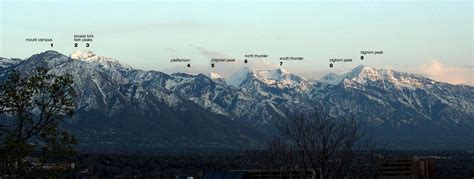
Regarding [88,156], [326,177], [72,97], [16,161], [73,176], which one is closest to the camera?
[16,161]

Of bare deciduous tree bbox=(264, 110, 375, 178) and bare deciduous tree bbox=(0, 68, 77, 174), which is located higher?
bare deciduous tree bbox=(0, 68, 77, 174)

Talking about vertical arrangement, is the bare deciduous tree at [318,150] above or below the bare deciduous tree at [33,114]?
below

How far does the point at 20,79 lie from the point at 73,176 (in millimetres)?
87248

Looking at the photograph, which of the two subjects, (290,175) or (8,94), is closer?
(8,94)

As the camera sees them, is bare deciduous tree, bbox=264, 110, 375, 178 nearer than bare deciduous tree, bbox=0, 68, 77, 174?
No

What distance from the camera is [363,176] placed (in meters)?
61.5

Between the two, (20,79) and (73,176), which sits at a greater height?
(20,79)

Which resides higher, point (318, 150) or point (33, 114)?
point (33, 114)

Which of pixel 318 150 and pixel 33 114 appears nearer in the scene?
pixel 33 114

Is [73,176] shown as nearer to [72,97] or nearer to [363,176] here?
[363,176]

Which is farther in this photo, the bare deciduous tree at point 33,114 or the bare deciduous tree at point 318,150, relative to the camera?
the bare deciduous tree at point 318,150

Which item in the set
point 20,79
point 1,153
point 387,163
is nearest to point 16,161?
point 1,153

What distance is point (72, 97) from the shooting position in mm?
38156

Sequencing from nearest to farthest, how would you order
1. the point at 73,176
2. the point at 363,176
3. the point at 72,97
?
the point at 72,97 < the point at 363,176 < the point at 73,176
